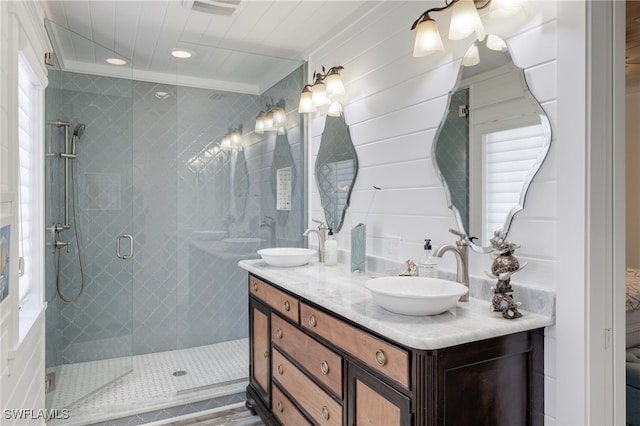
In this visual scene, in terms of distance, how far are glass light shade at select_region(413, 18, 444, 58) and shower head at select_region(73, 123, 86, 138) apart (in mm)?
2574

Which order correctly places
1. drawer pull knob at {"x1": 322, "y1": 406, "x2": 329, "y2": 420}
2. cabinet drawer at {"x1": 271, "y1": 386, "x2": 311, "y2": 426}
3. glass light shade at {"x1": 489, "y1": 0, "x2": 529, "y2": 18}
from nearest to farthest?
1. glass light shade at {"x1": 489, "y1": 0, "x2": 529, "y2": 18}
2. drawer pull knob at {"x1": 322, "y1": 406, "x2": 329, "y2": 420}
3. cabinet drawer at {"x1": 271, "y1": 386, "x2": 311, "y2": 426}

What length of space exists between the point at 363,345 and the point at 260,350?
1.26m

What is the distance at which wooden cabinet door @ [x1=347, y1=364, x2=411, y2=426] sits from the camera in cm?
138

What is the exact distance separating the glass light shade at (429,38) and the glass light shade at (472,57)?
0.11m

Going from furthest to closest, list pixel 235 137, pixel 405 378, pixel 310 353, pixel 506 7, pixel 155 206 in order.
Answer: pixel 155 206, pixel 235 137, pixel 310 353, pixel 506 7, pixel 405 378

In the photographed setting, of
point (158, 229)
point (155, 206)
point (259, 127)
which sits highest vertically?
point (259, 127)

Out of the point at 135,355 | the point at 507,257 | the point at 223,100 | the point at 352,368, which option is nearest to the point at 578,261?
the point at 507,257

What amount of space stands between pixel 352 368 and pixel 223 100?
2433 millimetres

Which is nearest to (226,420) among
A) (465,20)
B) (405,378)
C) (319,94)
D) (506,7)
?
(405,378)

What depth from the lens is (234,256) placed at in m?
3.41

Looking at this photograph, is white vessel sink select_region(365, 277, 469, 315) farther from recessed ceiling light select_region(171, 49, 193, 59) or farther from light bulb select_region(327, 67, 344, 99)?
recessed ceiling light select_region(171, 49, 193, 59)

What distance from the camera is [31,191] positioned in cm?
251

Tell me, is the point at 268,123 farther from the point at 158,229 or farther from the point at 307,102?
the point at 158,229

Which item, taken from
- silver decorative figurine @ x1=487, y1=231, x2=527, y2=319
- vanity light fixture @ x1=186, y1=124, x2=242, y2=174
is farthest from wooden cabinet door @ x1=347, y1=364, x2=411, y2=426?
vanity light fixture @ x1=186, y1=124, x2=242, y2=174
